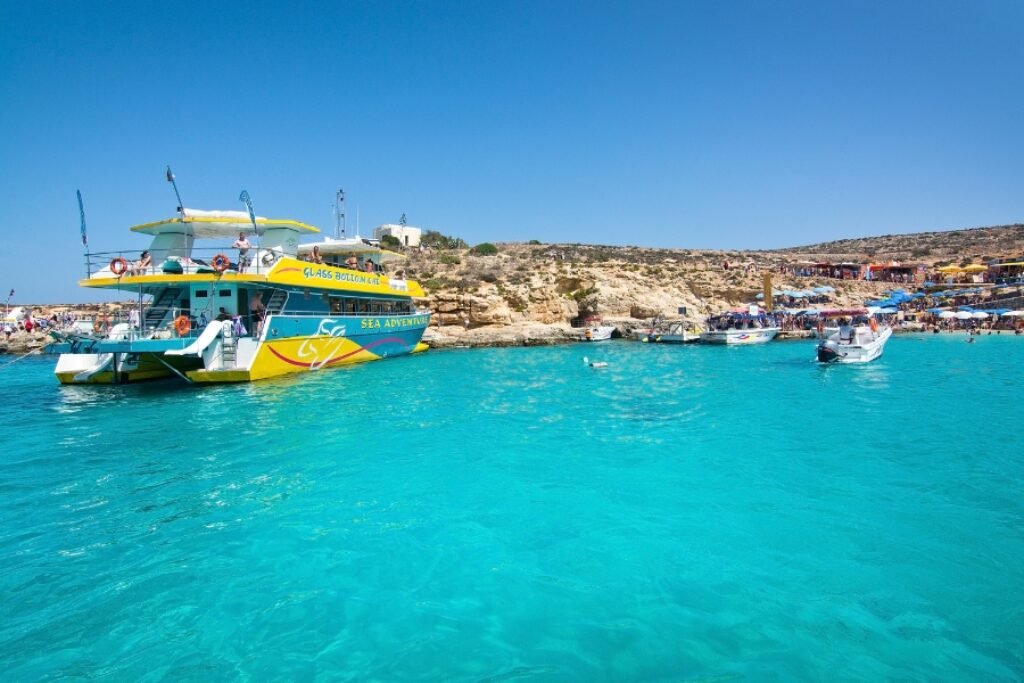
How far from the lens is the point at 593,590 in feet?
18.2

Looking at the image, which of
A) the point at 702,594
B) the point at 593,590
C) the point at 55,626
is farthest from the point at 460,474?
the point at 55,626

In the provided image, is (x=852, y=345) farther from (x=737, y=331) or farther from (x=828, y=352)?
(x=737, y=331)

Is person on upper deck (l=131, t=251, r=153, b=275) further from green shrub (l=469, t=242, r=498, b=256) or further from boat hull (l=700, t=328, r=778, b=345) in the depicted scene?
green shrub (l=469, t=242, r=498, b=256)

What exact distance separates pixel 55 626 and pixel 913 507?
1051cm

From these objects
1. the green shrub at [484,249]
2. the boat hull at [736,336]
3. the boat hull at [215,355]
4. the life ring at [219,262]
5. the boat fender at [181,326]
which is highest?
the green shrub at [484,249]

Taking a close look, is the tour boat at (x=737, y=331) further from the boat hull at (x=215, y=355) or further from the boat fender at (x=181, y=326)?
the boat fender at (x=181, y=326)

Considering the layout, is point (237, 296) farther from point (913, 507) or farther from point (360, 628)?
point (913, 507)

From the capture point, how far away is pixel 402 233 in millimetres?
69438

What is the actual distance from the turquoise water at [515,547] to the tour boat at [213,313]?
5170mm

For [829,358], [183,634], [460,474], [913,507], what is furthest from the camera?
[829,358]

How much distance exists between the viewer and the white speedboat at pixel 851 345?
83.7ft

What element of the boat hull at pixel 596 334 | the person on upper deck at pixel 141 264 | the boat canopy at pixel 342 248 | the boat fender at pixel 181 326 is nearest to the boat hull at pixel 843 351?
the boat hull at pixel 596 334

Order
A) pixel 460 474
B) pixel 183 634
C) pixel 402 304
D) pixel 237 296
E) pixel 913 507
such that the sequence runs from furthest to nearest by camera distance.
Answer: pixel 402 304, pixel 237 296, pixel 460 474, pixel 913 507, pixel 183 634

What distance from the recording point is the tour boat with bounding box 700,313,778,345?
38.5 metres
